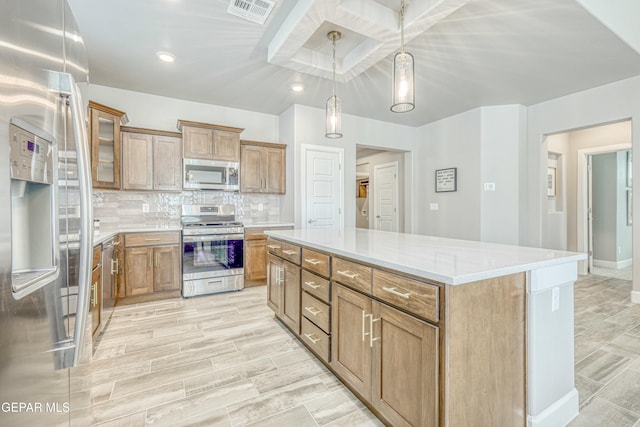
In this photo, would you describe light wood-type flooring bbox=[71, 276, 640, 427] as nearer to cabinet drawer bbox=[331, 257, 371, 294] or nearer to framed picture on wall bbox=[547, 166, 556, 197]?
cabinet drawer bbox=[331, 257, 371, 294]

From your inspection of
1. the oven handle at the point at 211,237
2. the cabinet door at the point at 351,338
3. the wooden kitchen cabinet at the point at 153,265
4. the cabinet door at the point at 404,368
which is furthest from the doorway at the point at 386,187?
the cabinet door at the point at 404,368

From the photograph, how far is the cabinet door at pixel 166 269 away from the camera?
360 centimetres

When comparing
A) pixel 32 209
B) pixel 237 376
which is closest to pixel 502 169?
pixel 237 376

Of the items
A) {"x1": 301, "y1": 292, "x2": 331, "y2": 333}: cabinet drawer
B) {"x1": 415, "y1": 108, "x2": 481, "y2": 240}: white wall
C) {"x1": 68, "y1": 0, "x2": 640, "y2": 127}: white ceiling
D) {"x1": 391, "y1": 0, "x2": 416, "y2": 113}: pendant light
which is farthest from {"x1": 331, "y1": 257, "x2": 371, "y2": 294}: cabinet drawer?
{"x1": 415, "y1": 108, "x2": 481, "y2": 240}: white wall

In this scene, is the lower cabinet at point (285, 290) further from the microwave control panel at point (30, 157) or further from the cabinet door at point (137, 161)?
the cabinet door at point (137, 161)

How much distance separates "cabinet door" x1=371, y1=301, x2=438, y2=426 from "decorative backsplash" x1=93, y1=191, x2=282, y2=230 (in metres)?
3.52

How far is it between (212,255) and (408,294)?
311 centimetres

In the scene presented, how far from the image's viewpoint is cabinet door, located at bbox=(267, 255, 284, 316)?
8.98 ft

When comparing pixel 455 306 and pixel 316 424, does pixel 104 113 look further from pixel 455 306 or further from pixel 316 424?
pixel 455 306

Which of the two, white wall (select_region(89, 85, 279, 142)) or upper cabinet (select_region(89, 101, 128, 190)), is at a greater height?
white wall (select_region(89, 85, 279, 142))

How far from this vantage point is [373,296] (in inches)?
61.0

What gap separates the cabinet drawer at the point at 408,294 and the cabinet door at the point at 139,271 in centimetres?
309
